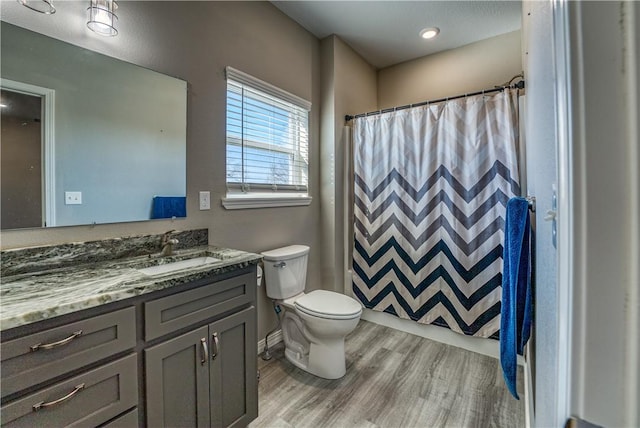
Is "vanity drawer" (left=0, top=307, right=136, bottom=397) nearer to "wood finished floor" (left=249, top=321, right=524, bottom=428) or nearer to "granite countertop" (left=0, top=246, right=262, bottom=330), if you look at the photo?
"granite countertop" (left=0, top=246, right=262, bottom=330)

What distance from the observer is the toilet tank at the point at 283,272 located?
2.05 m

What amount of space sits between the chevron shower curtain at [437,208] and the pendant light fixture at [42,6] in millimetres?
2103

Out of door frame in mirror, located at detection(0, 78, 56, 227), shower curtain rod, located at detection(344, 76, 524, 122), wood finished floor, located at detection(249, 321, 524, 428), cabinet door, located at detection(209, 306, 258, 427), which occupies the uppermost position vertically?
shower curtain rod, located at detection(344, 76, 524, 122)

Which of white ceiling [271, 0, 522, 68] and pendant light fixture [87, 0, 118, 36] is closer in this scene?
pendant light fixture [87, 0, 118, 36]

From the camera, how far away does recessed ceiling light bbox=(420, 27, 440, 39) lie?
2.48m

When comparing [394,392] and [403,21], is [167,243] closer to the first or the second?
[394,392]

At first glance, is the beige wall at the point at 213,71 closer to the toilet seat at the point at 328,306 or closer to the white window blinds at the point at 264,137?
the white window blinds at the point at 264,137

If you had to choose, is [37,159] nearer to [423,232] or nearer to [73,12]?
[73,12]

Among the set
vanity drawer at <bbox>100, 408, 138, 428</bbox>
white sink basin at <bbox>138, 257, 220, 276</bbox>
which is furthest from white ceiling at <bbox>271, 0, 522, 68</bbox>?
vanity drawer at <bbox>100, 408, 138, 428</bbox>

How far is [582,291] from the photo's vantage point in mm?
272

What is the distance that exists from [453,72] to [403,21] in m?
0.80

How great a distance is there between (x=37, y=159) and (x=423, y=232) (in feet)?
7.83

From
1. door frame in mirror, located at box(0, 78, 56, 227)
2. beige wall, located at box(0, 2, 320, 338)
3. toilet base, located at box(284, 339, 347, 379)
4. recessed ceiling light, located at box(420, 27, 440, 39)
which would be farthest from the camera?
recessed ceiling light, located at box(420, 27, 440, 39)

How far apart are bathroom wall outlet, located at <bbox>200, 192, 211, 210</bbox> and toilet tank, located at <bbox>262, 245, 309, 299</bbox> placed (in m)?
0.52
